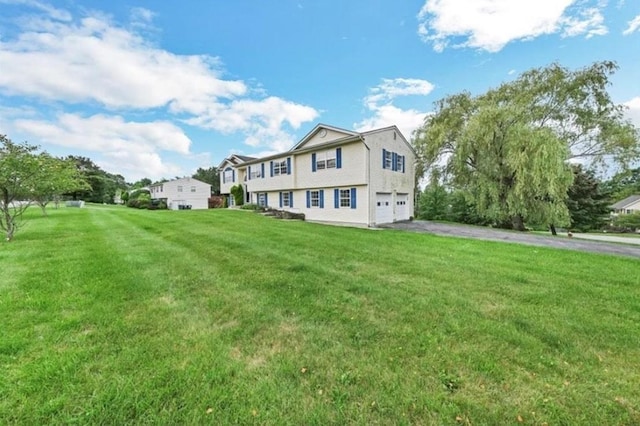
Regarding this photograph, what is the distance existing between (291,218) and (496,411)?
60.9 feet

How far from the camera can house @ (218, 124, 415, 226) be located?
16.7 m

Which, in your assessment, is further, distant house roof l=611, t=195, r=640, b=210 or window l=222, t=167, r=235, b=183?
distant house roof l=611, t=195, r=640, b=210

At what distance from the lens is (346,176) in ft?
56.9

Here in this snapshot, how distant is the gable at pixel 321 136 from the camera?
1780cm

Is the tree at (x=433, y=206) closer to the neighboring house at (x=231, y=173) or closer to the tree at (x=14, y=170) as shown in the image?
the neighboring house at (x=231, y=173)

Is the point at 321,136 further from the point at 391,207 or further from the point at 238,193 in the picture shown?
the point at 238,193

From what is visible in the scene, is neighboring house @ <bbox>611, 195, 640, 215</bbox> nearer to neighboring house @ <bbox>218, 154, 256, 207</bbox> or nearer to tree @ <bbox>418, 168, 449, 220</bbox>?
tree @ <bbox>418, 168, 449, 220</bbox>

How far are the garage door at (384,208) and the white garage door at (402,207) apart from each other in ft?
3.86

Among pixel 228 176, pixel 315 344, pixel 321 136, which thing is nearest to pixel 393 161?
pixel 321 136

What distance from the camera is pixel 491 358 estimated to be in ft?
9.96

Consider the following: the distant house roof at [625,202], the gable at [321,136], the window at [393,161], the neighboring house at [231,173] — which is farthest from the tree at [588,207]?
the neighboring house at [231,173]

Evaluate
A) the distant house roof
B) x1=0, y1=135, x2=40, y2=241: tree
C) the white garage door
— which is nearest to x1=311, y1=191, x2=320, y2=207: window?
the white garage door

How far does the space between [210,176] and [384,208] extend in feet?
164

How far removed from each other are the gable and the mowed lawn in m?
12.8
